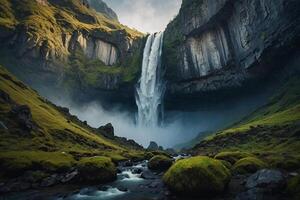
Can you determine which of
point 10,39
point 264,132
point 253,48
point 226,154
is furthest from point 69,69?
point 226,154

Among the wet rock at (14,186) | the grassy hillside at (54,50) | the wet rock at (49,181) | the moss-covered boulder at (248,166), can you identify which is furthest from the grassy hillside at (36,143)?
the grassy hillside at (54,50)

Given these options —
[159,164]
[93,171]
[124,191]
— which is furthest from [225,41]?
[124,191]

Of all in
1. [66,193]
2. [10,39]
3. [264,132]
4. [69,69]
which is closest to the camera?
[66,193]

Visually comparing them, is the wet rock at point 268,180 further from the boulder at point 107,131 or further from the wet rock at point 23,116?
the boulder at point 107,131

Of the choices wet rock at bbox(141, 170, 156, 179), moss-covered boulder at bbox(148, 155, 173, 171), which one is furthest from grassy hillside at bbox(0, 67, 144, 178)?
moss-covered boulder at bbox(148, 155, 173, 171)

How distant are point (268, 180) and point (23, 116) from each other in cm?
6437

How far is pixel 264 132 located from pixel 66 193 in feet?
192

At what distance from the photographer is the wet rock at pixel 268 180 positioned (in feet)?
97.0

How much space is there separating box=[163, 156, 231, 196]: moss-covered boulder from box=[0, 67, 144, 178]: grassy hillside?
23.1 meters

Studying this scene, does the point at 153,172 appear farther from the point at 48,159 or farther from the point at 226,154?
the point at 48,159

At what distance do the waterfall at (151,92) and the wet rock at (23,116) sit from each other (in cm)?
7548

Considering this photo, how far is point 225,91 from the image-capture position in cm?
13212

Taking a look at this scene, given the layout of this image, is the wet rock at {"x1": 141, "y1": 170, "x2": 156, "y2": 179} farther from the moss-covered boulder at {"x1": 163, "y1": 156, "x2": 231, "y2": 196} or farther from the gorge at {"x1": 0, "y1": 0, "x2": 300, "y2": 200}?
the moss-covered boulder at {"x1": 163, "y1": 156, "x2": 231, "y2": 196}

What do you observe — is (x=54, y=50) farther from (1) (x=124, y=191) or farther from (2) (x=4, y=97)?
(1) (x=124, y=191)
